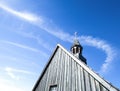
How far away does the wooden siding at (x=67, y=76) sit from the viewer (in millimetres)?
9211

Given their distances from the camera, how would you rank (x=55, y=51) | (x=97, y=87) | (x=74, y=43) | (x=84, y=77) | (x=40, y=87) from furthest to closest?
1. (x=74, y=43)
2. (x=55, y=51)
3. (x=40, y=87)
4. (x=84, y=77)
5. (x=97, y=87)

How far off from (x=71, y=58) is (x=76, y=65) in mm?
1020

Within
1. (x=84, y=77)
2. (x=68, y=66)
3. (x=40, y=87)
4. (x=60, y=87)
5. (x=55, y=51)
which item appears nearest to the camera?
(x=84, y=77)

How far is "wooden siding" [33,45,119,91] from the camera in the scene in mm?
9211

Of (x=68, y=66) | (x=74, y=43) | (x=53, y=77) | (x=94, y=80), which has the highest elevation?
(x=74, y=43)

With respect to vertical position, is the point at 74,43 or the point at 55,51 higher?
the point at 74,43

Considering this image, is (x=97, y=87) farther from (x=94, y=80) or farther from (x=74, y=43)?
(x=74, y=43)

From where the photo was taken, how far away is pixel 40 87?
12516 mm

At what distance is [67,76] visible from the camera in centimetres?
1100

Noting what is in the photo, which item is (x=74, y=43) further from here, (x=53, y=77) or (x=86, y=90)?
(x=86, y=90)

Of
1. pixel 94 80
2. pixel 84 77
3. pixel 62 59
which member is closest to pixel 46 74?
pixel 62 59

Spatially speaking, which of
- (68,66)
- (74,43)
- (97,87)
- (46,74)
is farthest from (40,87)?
(74,43)

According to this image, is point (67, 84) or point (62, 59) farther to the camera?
point (62, 59)

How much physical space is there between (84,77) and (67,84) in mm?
1449
